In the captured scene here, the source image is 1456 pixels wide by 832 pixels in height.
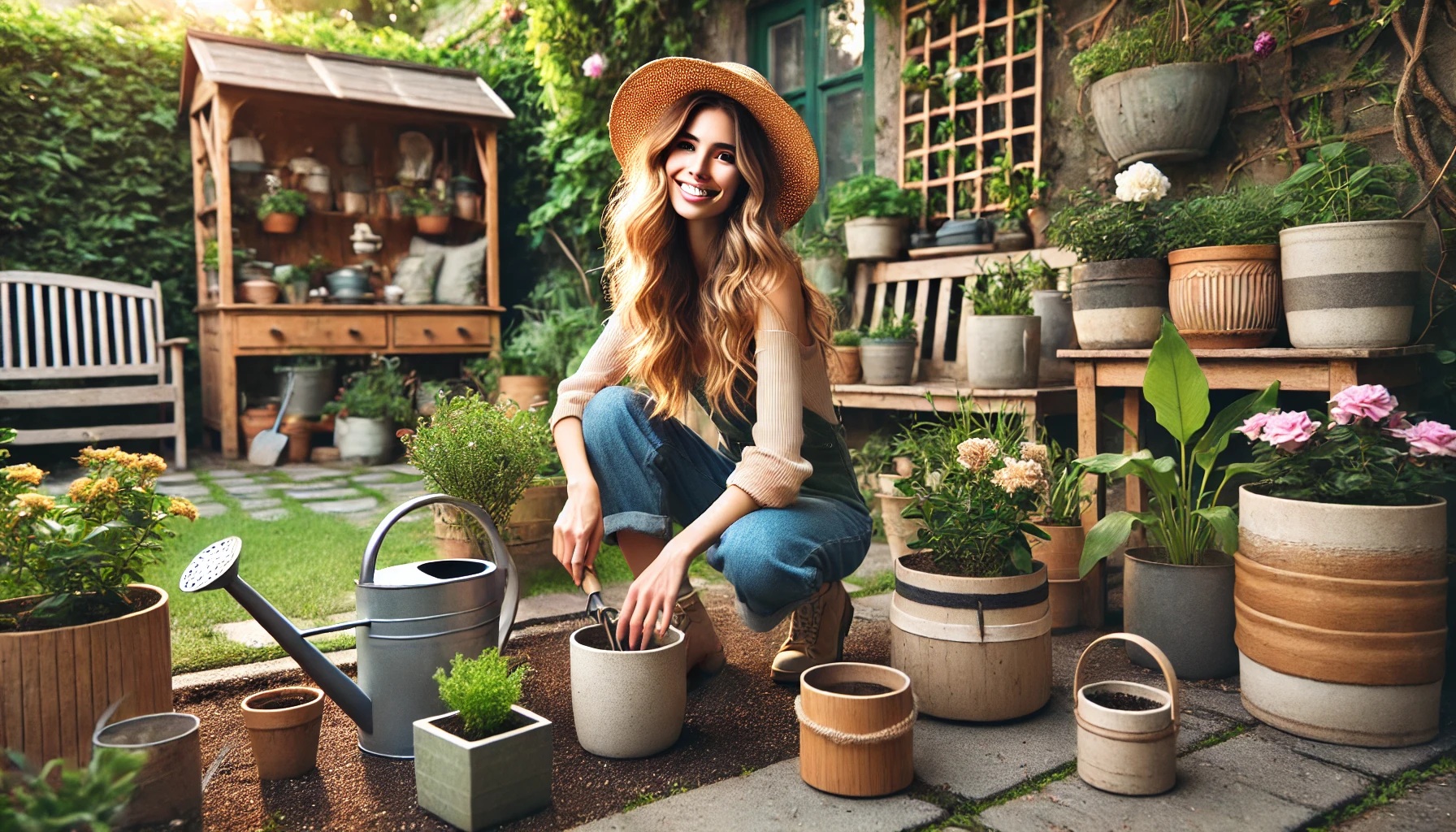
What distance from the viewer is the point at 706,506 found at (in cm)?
209

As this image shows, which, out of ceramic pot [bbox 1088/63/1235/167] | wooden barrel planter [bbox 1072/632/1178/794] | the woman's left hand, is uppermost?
ceramic pot [bbox 1088/63/1235/167]

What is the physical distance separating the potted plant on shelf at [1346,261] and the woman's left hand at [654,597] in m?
1.58

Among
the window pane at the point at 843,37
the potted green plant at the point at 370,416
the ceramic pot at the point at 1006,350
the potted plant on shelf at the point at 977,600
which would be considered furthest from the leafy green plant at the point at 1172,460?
the potted green plant at the point at 370,416

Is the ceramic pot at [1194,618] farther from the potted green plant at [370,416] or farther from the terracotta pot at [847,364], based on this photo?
the potted green plant at [370,416]

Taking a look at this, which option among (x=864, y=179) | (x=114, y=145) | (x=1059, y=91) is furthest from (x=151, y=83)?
(x=1059, y=91)

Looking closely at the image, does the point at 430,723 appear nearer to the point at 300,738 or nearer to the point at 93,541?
the point at 300,738

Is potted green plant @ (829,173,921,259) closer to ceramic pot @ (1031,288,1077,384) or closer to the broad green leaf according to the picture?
ceramic pot @ (1031,288,1077,384)

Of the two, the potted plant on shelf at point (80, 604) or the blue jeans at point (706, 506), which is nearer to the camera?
the potted plant on shelf at point (80, 604)

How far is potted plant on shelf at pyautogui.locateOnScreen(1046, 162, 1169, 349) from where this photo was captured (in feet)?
8.45

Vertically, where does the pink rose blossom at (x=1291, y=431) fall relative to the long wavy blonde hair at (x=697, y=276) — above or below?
below

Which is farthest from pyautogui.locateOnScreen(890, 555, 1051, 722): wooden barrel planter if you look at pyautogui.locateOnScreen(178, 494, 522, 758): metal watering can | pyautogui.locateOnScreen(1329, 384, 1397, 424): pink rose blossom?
pyautogui.locateOnScreen(178, 494, 522, 758): metal watering can

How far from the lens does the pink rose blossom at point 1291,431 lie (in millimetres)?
1901

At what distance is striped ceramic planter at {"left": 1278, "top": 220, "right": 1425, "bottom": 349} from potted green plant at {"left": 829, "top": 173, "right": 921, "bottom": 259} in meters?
1.98

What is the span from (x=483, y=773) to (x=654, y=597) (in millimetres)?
363
